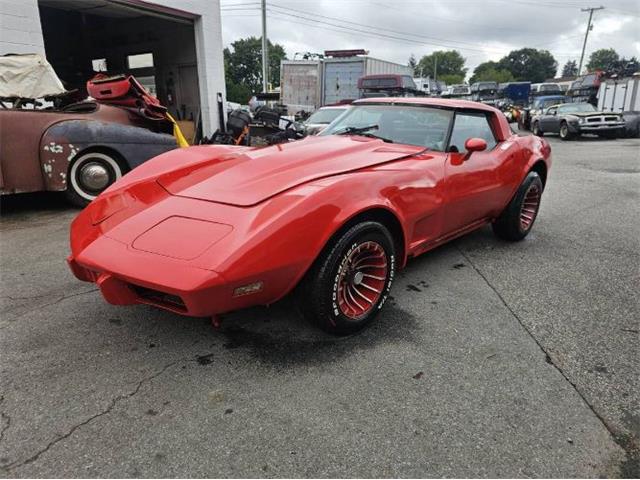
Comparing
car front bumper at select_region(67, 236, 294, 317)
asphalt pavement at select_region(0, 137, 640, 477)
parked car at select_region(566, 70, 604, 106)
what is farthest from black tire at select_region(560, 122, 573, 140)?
car front bumper at select_region(67, 236, 294, 317)

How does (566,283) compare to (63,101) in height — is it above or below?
below

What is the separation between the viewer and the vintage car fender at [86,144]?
208 inches

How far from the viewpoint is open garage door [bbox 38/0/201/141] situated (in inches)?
498

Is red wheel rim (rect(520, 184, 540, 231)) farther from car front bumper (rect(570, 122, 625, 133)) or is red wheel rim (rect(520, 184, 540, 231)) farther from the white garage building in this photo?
car front bumper (rect(570, 122, 625, 133))

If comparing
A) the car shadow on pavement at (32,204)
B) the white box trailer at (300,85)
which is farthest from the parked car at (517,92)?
the car shadow on pavement at (32,204)

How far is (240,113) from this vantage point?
456 inches

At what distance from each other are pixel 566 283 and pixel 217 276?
9.37ft

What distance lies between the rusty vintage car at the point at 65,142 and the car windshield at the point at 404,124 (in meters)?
3.15

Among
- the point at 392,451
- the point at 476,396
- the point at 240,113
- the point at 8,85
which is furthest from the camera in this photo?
the point at 240,113

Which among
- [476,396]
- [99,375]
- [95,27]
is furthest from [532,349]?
[95,27]

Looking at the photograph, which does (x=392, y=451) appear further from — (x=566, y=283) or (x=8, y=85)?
(x=8, y=85)

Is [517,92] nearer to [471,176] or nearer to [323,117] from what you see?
[323,117]

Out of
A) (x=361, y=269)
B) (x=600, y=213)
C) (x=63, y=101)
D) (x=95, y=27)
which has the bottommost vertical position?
(x=600, y=213)

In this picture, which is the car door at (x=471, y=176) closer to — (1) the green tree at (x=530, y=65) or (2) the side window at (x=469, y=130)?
(2) the side window at (x=469, y=130)
